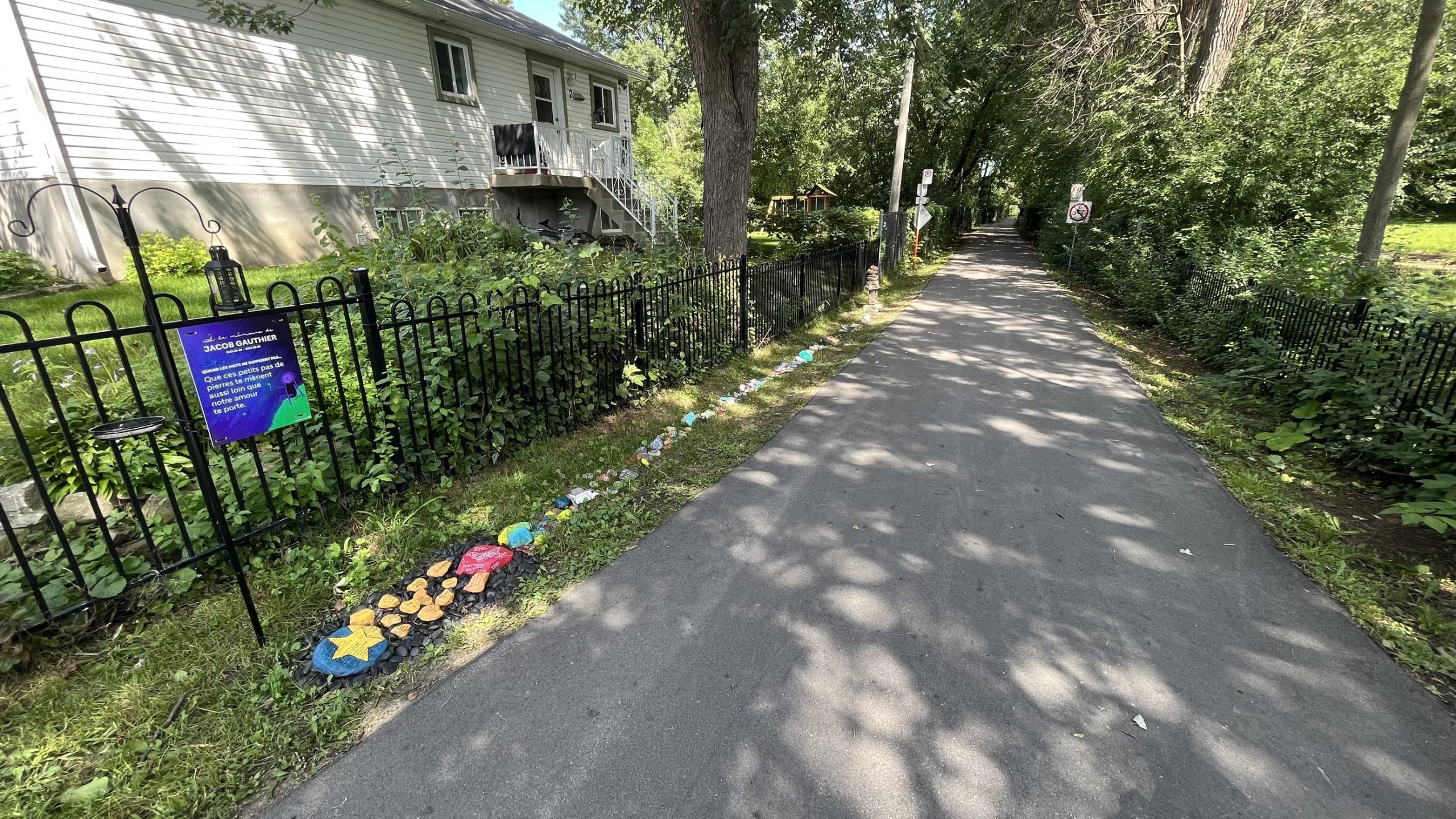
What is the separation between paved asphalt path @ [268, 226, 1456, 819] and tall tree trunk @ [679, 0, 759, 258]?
17.6ft

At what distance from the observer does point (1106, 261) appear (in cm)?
1357

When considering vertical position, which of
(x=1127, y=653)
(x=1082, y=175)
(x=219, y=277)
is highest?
(x=1082, y=175)

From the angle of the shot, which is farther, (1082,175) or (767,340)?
(1082,175)

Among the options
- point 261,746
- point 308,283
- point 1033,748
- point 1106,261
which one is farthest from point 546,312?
point 1106,261

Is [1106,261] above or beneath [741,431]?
above

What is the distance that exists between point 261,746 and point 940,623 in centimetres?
298

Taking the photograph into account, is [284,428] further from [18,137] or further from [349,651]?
[18,137]

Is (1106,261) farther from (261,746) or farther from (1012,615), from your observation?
(261,746)

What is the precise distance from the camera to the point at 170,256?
8797mm

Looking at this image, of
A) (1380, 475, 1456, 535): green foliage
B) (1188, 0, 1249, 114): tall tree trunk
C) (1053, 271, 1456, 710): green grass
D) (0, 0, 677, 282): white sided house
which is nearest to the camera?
(1053, 271, 1456, 710): green grass

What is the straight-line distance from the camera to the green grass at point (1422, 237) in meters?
8.69

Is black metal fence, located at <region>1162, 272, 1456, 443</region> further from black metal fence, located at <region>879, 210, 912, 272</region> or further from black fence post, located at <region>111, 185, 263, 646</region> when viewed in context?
black metal fence, located at <region>879, 210, 912, 272</region>

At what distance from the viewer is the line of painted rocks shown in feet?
8.82

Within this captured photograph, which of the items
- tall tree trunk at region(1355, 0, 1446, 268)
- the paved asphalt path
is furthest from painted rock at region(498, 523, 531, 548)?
tall tree trunk at region(1355, 0, 1446, 268)
